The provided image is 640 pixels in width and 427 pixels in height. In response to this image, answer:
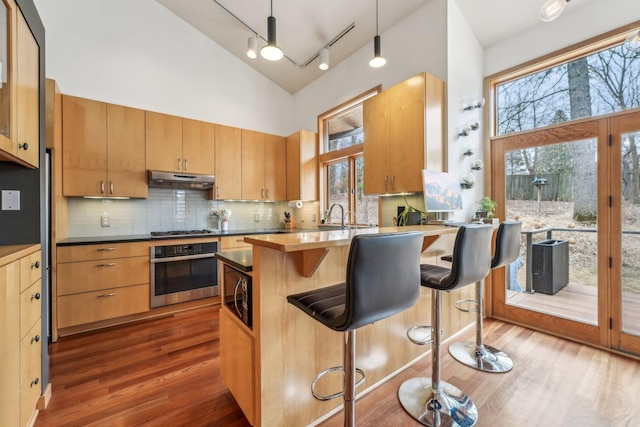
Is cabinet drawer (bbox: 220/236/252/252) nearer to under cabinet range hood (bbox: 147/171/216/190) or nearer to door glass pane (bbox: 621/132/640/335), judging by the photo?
under cabinet range hood (bbox: 147/171/216/190)

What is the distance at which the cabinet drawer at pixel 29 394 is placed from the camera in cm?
133

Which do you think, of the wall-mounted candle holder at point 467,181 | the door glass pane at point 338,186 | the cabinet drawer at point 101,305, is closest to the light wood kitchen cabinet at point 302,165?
the door glass pane at point 338,186

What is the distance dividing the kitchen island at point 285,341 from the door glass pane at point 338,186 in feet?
7.51

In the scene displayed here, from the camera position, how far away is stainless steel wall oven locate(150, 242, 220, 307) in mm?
2982

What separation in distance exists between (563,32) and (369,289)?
10.5 ft

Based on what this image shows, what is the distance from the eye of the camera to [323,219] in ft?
13.5

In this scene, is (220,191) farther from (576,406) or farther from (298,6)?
(576,406)

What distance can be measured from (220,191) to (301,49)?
2.32m

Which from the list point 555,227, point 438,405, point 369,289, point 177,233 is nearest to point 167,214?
point 177,233

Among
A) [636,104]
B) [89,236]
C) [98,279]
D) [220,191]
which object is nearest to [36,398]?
[98,279]

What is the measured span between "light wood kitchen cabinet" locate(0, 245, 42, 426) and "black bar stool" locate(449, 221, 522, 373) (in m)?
2.68

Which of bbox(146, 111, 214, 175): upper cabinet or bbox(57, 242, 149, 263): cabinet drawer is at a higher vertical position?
bbox(146, 111, 214, 175): upper cabinet

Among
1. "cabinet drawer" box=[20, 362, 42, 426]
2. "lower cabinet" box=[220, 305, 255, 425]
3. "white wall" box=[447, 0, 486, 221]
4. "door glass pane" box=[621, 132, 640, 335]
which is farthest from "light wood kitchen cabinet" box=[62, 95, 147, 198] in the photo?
"door glass pane" box=[621, 132, 640, 335]

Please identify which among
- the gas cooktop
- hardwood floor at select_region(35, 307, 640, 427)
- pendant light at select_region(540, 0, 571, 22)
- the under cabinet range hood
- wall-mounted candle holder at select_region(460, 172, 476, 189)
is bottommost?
hardwood floor at select_region(35, 307, 640, 427)
